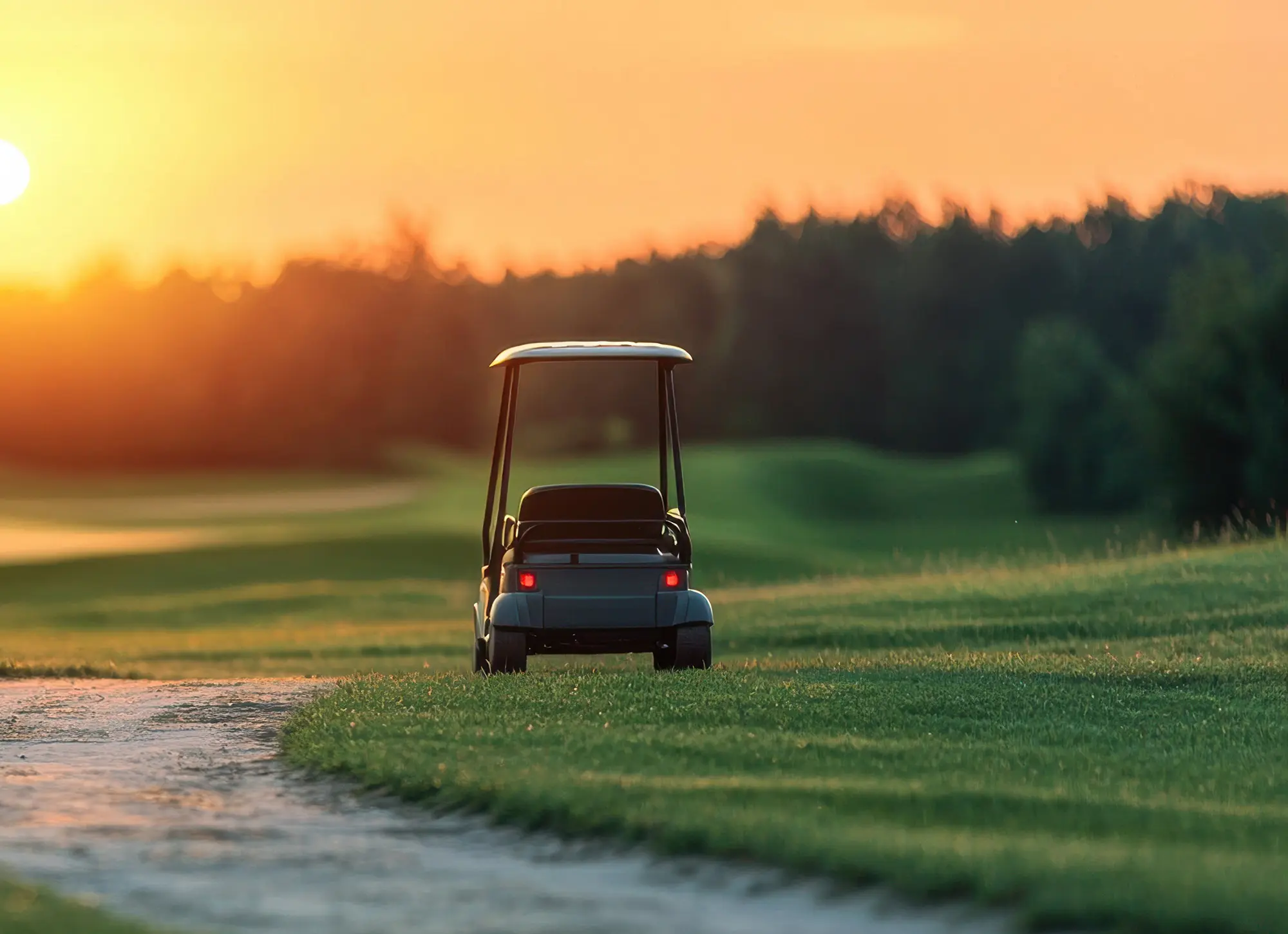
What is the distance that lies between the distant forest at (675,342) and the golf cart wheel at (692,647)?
203 ft

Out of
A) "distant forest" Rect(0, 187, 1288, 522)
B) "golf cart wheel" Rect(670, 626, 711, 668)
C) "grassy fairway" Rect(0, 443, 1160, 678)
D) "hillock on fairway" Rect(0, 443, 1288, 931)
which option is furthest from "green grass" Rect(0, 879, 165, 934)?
"distant forest" Rect(0, 187, 1288, 522)

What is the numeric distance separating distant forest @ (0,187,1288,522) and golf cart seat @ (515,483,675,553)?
62.0 m

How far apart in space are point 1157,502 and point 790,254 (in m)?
27.9

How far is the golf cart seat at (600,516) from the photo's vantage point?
42.5 ft

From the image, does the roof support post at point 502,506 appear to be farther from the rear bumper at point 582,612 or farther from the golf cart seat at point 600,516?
the rear bumper at point 582,612

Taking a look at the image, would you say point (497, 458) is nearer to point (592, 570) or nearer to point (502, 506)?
point (502, 506)

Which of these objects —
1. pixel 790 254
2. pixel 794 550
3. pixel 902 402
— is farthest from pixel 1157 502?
pixel 790 254

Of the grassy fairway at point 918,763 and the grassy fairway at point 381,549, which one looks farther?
the grassy fairway at point 381,549

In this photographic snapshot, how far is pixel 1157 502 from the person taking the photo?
5972 centimetres

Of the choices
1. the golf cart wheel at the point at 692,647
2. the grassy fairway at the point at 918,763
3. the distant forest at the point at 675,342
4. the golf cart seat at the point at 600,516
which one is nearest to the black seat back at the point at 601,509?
the golf cart seat at the point at 600,516

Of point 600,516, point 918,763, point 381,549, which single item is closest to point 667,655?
point 600,516

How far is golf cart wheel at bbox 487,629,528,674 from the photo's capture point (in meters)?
12.9

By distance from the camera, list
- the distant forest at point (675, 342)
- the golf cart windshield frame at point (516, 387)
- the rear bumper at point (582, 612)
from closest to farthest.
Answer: the rear bumper at point (582, 612)
the golf cart windshield frame at point (516, 387)
the distant forest at point (675, 342)

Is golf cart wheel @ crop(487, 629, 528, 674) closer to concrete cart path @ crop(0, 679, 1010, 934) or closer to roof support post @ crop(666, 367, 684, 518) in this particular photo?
roof support post @ crop(666, 367, 684, 518)
